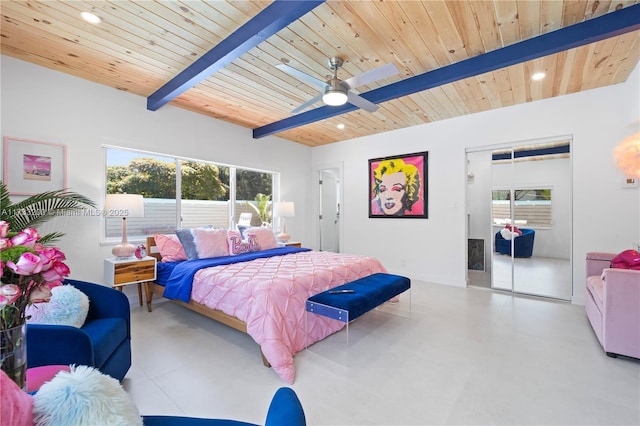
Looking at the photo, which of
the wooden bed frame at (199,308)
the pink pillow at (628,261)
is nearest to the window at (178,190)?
the wooden bed frame at (199,308)

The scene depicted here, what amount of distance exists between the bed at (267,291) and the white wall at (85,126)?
88cm

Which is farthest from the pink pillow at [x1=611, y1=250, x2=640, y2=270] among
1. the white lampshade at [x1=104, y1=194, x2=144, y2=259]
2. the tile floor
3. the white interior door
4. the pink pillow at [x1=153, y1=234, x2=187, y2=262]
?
the white lampshade at [x1=104, y1=194, x2=144, y2=259]

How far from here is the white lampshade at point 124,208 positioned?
314cm

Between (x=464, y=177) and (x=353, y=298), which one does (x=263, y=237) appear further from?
(x=464, y=177)

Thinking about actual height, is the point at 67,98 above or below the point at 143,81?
below

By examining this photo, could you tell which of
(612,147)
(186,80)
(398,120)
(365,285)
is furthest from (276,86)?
(612,147)

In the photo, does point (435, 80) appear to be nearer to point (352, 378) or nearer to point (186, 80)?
point (186, 80)

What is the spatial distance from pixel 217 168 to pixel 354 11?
3.32 m

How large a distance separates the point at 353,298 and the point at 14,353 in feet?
6.32

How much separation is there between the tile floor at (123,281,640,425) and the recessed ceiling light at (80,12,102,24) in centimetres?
273

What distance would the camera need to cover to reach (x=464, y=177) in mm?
4527

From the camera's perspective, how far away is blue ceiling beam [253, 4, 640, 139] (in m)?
2.14

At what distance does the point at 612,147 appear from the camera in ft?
11.3

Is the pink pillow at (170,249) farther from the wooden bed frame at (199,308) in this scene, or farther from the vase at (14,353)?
the vase at (14,353)
